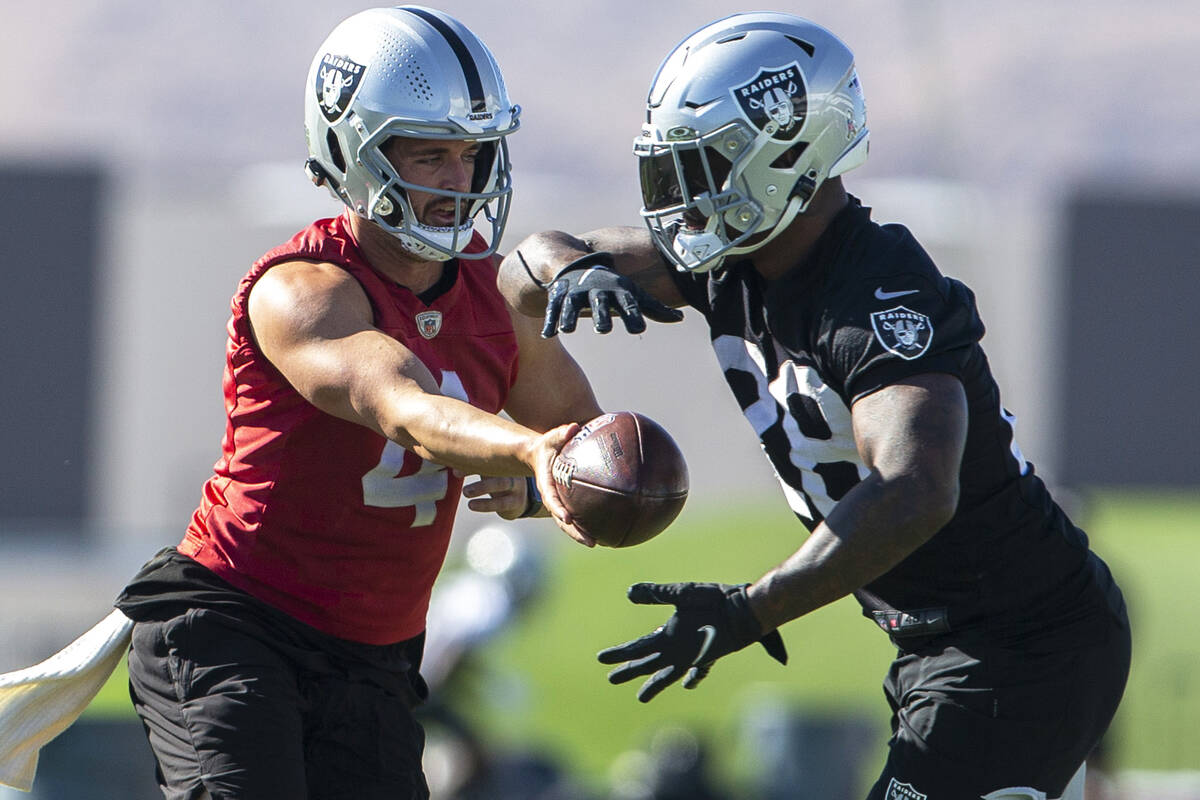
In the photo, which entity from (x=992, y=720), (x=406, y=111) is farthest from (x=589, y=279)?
(x=992, y=720)

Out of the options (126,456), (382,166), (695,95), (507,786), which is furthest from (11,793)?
(126,456)

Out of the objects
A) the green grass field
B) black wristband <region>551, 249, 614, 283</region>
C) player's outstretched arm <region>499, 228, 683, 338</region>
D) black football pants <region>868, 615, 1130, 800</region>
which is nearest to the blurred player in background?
player's outstretched arm <region>499, 228, 683, 338</region>

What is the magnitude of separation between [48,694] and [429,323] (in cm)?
133

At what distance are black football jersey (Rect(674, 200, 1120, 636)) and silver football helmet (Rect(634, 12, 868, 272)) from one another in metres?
0.14

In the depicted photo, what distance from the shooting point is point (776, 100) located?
3.99m

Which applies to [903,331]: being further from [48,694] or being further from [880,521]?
[48,694]

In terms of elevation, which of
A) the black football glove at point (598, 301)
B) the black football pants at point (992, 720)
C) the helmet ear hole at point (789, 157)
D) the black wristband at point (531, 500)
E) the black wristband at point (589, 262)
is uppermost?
the helmet ear hole at point (789, 157)

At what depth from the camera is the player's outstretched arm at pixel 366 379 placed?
348cm

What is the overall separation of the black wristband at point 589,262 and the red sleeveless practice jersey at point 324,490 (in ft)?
1.17

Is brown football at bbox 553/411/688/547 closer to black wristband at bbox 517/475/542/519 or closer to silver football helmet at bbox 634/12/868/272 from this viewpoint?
silver football helmet at bbox 634/12/868/272

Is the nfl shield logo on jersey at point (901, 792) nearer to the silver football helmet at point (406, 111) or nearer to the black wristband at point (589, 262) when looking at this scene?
the black wristband at point (589, 262)

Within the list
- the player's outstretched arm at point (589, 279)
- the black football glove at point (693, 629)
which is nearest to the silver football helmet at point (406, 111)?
the player's outstretched arm at point (589, 279)

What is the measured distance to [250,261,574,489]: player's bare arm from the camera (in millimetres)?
3486

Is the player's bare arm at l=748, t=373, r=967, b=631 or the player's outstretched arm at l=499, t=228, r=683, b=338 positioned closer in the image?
the player's bare arm at l=748, t=373, r=967, b=631
